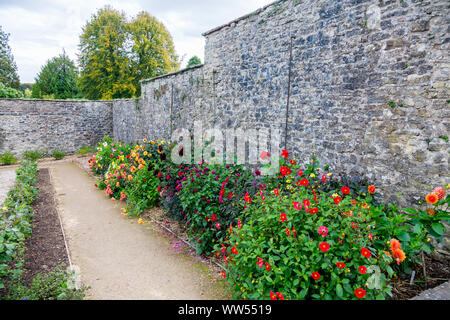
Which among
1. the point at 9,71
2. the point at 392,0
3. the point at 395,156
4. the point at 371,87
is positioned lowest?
the point at 395,156

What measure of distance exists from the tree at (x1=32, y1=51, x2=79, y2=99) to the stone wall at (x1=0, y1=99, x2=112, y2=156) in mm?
10461

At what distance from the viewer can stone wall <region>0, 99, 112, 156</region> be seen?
1241 centimetres

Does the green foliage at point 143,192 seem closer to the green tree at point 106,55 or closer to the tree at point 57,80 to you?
the green tree at point 106,55

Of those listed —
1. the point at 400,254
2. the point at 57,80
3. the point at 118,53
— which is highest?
the point at 118,53

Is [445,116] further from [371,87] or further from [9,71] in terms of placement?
[9,71]

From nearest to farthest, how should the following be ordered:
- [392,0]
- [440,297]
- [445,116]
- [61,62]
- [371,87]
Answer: [440,297] < [445,116] < [392,0] < [371,87] < [61,62]

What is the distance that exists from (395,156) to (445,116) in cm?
76

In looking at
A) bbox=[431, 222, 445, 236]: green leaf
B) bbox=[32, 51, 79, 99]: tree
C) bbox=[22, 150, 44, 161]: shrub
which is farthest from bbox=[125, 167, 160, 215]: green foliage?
bbox=[32, 51, 79, 99]: tree

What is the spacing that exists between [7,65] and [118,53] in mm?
12926

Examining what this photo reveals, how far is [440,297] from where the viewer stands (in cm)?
255

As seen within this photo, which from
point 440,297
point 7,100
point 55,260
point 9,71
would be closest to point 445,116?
point 440,297

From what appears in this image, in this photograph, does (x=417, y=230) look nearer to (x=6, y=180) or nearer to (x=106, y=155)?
(x=106, y=155)

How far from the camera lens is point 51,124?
530 inches

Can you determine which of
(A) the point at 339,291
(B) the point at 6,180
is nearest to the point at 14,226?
(A) the point at 339,291
